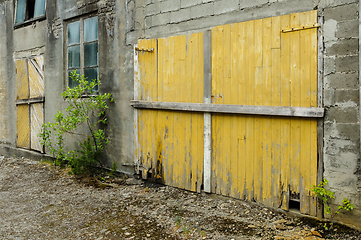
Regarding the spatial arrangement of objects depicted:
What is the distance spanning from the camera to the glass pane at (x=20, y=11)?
8133 mm

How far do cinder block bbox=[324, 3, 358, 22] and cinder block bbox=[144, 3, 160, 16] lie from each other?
2.70 m

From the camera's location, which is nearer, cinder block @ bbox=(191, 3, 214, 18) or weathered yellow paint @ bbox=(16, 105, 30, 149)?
cinder block @ bbox=(191, 3, 214, 18)

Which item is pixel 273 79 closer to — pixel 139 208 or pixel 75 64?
pixel 139 208

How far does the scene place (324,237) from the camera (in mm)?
3314

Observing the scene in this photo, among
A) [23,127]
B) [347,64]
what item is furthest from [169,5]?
[23,127]

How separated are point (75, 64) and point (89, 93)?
0.84 metres

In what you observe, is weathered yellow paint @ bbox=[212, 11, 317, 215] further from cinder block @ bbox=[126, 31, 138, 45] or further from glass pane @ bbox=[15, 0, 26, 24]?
glass pane @ bbox=[15, 0, 26, 24]

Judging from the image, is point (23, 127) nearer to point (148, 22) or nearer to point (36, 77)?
point (36, 77)

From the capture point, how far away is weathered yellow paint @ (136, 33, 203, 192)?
4.65 meters

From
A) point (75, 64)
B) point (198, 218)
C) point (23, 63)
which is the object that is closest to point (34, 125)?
point (23, 63)

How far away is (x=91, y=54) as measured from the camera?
20.9 feet

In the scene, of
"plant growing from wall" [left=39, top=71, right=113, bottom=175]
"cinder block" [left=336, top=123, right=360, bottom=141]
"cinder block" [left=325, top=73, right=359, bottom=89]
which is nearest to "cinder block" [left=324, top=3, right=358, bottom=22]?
"cinder block" [left=325, top=73, right=359, bottom=89]

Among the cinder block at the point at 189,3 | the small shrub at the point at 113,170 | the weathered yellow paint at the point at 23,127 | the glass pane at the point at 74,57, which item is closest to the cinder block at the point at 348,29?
the cinder block at the point at 189,3

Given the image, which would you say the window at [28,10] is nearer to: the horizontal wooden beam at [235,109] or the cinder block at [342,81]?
the horizontal wooden beam at [235,109]
